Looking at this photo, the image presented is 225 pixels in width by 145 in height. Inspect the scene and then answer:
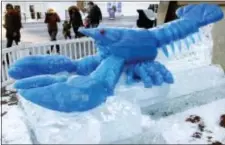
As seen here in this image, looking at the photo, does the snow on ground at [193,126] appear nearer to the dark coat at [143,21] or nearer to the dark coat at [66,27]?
the dark coat at [143,21]

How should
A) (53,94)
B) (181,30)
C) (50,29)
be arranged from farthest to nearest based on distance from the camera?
(50,29) → (181,30) → (53,94)

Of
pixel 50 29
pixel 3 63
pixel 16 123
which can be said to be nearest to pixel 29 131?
pixel 16 123

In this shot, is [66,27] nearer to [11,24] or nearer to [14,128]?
[11,24]

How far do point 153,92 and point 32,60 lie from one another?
24.8 inches

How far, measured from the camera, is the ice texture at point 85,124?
1150 millimetres

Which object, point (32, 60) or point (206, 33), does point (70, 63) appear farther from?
point (206, 33)

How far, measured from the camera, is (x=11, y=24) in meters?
3.03

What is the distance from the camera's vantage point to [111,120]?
1.25 m

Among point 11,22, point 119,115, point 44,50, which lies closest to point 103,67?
point 119,115

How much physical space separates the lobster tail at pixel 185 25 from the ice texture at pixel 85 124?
18.5 inches

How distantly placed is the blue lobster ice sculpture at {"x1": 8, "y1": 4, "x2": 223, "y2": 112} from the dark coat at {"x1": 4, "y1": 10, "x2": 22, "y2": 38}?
5.42 feet

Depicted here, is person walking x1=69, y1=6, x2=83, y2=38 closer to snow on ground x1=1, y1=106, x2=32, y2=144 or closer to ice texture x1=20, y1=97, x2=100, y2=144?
snow on ground x1=1, y1=106, x2=32, y2=144

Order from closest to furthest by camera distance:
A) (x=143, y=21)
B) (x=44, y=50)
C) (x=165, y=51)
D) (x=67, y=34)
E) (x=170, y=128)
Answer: (x=170, y=128), (x=165, y=51), (x=44, y=50), (x=67, y=34), (x=143, y=21)

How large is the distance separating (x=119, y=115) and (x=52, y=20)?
7.70 feet
